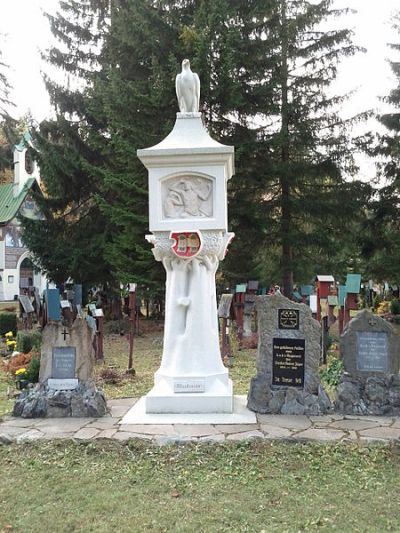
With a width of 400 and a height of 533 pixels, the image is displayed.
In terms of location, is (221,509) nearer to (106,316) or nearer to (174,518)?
(174,518)

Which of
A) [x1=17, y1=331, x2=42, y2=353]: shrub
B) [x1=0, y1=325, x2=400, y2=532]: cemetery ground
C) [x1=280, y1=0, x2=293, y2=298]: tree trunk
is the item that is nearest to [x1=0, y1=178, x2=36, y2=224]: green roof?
[x1=280, y1=0, x2=293, y2=298]: tree trunk

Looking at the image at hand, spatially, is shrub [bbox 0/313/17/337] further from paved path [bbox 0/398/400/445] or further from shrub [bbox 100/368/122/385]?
paved path [bbox 0/398/400/445]

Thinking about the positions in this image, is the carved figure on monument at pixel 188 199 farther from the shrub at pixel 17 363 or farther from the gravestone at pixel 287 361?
the shrub at pixel 17 363

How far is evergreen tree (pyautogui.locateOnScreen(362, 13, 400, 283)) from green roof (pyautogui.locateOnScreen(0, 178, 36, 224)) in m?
21.5

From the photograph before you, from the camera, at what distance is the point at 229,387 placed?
6281mm

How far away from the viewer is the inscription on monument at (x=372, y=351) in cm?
600

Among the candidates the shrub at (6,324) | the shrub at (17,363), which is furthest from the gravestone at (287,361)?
the shrub at (6,324)

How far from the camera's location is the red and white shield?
6098 millimetres

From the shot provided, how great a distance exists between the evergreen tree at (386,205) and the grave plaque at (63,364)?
1276 centimetres

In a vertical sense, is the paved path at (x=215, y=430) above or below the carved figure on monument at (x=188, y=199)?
below

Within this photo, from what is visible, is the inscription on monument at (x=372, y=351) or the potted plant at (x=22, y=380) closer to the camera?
the inscription on monument at (x=372, y=351)

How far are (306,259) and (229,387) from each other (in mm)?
10951

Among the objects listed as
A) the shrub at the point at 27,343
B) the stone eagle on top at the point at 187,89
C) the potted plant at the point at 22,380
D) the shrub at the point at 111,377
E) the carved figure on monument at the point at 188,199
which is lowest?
the shrub at the point at 111,377

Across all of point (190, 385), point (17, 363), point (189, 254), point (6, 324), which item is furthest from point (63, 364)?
point (6, 324)
